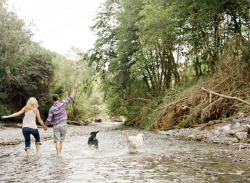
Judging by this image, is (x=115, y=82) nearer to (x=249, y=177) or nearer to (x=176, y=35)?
(x=176, y=35)

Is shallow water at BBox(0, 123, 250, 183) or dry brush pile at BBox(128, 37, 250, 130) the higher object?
dry brush pile at BBox(128, 37, 250, 130)

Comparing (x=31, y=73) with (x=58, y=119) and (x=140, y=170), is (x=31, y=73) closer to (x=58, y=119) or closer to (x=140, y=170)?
(x=58, y=119)

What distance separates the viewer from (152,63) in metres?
19.8

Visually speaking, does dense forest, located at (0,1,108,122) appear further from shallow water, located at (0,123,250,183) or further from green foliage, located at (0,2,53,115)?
shallow water, located at (0,123,250,183)

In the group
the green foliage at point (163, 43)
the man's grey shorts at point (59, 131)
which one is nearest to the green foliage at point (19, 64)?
the green foliage at point (163, 43)

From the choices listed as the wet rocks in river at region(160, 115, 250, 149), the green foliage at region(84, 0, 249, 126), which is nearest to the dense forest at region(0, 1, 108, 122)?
the green foliage at region(84, 0, 249, 126)

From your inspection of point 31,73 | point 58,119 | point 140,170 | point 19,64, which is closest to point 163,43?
point 58,119

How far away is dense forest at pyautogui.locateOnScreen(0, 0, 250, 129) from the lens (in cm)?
1209

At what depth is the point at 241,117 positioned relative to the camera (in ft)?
33.1

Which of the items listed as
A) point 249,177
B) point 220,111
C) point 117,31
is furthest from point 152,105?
point 249,177

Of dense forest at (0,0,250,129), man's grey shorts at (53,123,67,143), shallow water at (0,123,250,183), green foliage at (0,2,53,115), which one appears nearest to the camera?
shallow water at (0,123,250,183)

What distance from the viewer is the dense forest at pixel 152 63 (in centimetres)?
1209

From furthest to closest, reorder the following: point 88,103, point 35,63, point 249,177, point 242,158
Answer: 1. point 88,103
2. point 35,63
3. point 242,158
4. point 249,177

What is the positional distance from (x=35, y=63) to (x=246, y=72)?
23145mm
